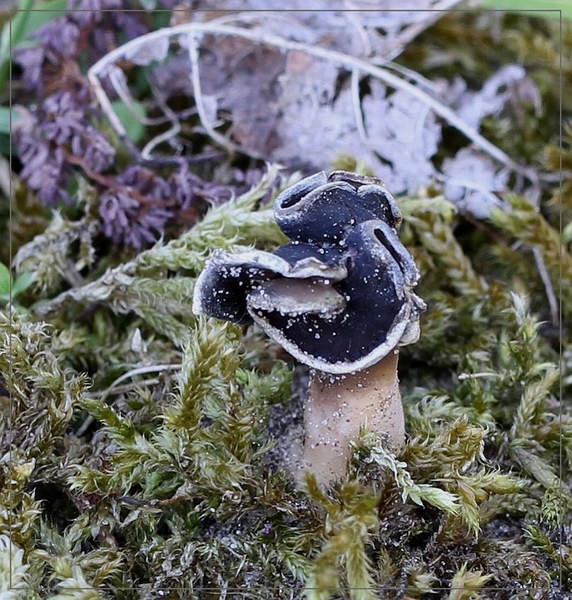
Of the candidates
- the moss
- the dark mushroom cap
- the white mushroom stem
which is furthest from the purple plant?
the white mushroom stem

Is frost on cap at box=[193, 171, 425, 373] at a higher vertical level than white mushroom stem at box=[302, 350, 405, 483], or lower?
higher

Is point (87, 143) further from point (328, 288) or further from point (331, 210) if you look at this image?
point (328, 288)

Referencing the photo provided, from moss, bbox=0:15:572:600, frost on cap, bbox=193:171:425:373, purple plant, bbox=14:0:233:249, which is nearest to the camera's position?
frost on cap, bbox=193:171:425:373

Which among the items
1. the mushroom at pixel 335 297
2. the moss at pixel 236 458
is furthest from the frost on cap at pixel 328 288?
the moss at pixel 236 458

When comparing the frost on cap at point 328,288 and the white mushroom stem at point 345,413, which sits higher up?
the frost on cap at point 328,288

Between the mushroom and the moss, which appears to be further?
the moss

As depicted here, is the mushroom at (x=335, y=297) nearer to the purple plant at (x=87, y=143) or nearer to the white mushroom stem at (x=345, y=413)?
the white mushroom stem at (x=345, y=413)

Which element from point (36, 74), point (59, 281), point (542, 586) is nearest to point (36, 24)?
point (36, 74)

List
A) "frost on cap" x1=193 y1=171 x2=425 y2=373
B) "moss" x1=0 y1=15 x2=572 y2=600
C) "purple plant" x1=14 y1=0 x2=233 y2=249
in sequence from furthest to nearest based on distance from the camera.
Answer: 1. "purple plant" x1=14 y1=0 x2=233 y2=249
2. "moss" x1=0 y1=15 x2=572 y2=600
3. "frost on cap" x1=193 y1=171 x2=425 y2=373

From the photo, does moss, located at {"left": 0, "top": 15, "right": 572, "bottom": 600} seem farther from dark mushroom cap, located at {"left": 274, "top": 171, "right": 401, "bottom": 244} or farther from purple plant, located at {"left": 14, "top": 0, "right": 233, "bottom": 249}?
dark mushroom cap, located at {"left": 274, "top": 171, "right": 401, "bottom": 244}
